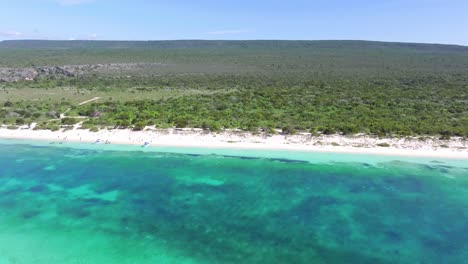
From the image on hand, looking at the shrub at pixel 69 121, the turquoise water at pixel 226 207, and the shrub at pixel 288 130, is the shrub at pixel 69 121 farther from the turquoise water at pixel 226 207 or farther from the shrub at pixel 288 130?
the shrub at pixel 288 130

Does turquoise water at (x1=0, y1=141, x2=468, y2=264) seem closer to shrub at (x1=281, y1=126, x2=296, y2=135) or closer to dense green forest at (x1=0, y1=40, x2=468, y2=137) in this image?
shrub at (x1=281, y1=126, x2=296, y2=135)

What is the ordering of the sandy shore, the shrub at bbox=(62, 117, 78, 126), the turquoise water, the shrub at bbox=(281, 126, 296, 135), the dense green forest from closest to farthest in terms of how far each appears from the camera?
the turquoise water
the sandy shore
the shrub at bbox=(281, 126, 296, 135)
the dense green forest
the shrub at bbox=(62, 117, 78, 126)

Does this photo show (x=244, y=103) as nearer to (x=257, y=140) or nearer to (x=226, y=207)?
(x=257, y=140)

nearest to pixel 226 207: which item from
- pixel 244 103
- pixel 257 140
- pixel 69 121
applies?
pixel 257 140

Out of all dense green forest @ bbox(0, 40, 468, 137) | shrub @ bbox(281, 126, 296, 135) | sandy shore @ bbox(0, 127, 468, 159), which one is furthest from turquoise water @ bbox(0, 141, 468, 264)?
dense green forest @ bbox(0, 40, 468, 137)

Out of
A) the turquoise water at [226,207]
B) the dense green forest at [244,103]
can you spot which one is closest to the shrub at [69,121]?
the dense green forest at [244,103]

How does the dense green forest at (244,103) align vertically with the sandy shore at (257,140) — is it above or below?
above
